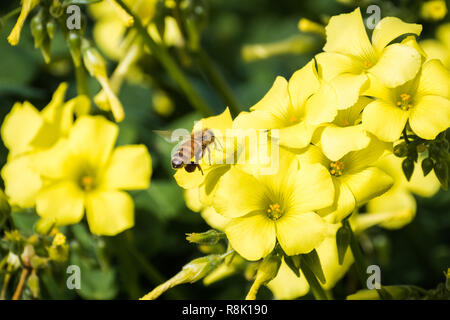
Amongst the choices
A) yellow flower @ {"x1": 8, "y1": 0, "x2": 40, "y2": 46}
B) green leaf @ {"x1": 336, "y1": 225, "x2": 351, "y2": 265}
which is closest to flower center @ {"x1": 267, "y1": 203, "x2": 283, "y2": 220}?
green leaf @ {"x1": 336, "y1": 225, "x2": 351, "y2": 265}

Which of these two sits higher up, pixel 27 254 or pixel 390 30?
pixel 390 30

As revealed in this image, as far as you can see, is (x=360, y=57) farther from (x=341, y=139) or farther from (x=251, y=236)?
(x=251, y=236)

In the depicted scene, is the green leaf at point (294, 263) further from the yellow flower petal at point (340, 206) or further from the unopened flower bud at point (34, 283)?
the unopened flower bud at point (34, 283)

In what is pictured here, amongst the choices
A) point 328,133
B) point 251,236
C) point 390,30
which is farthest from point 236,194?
point 390,30

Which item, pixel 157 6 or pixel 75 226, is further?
pixel 75 226

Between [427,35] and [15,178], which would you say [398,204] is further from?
[15,178]
